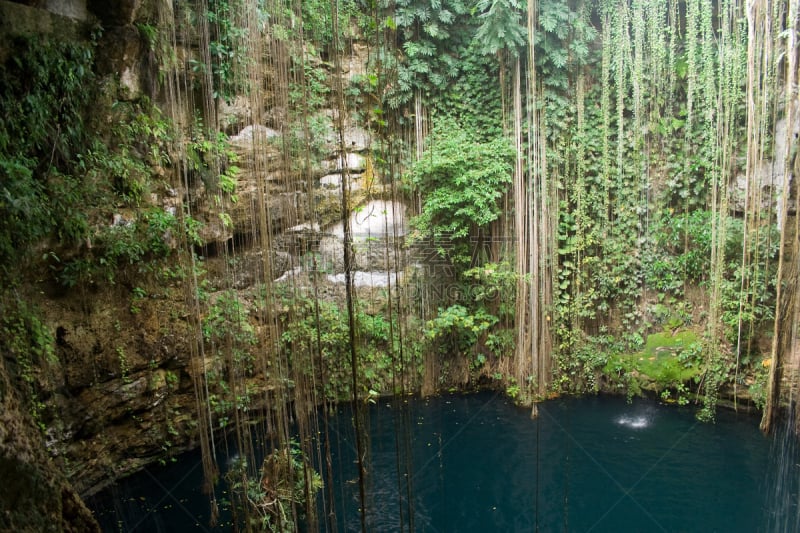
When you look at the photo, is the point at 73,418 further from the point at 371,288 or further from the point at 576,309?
the point at 576,309

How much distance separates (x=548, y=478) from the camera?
4668mm

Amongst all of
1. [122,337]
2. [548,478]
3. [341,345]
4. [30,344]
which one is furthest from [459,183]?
[30,344]

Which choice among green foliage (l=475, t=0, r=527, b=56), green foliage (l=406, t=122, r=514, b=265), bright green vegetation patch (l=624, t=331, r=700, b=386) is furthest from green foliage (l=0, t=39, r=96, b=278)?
bright green vegetation patch (l=624, t=331, r=700, b=386)

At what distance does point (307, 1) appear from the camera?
5.48 metres

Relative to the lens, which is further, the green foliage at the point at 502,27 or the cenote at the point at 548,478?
the green foliage at the point at 502,27

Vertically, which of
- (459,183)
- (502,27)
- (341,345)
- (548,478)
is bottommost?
(548,478)

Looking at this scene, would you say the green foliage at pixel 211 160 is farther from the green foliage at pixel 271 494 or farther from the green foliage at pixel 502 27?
the green foliage at pixel 502 27

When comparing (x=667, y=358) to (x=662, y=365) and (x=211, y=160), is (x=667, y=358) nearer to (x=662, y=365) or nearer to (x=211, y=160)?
(x=662, y=365)

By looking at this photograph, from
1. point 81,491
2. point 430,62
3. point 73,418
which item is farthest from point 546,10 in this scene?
point 81,491

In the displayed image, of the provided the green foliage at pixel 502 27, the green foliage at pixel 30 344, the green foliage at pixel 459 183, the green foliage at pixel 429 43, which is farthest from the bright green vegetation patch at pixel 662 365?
the green foliage at pixel 30 344

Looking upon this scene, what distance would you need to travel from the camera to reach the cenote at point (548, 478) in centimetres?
401

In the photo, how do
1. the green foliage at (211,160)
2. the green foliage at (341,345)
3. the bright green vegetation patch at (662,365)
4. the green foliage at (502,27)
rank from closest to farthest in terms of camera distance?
the green foliage at (211,160) → the green foliage at (341,345) → the bright green vegetation patch at (662,365) → the green foliage at (502,27)

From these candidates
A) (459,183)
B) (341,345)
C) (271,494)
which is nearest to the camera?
(271,494)

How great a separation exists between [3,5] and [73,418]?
272 cm
